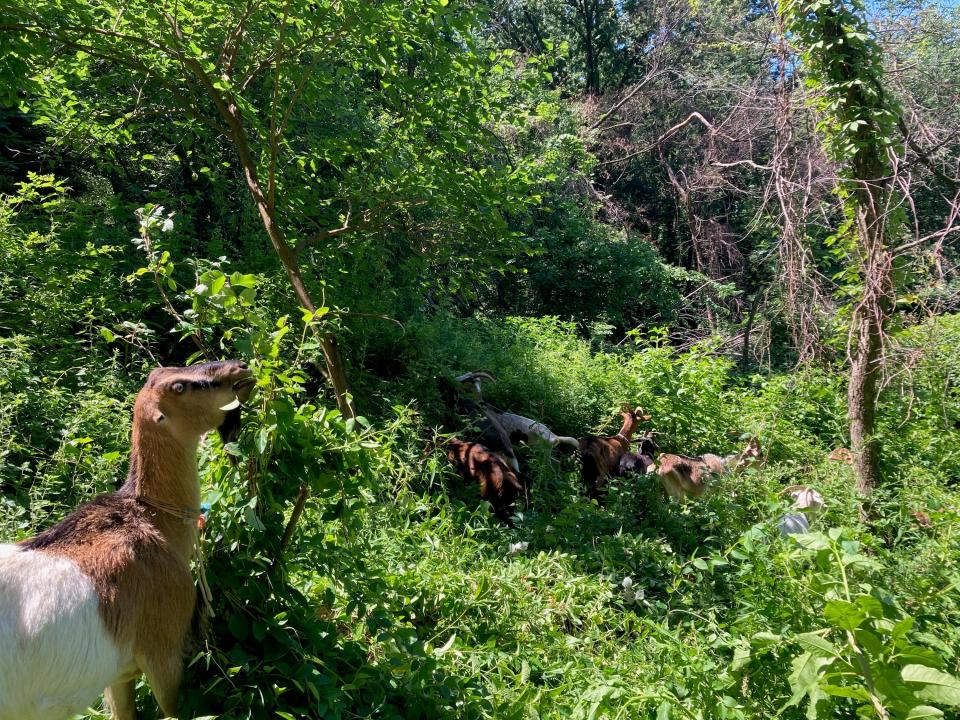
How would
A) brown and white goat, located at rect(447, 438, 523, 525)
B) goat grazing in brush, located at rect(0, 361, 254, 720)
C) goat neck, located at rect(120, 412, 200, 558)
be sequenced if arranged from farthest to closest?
1. brown and white goat, located at rect(447, 438, 523, 525)
2. goat neck, located at rect(120, 412, 200, 558)
3. goat grazing in brush, located at rect(0, 361, 254, 720)

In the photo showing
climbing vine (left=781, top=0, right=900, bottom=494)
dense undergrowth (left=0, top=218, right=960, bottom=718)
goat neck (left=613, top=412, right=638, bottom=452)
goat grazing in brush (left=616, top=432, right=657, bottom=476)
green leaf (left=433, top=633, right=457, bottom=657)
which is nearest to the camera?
dense undergrowth (left=0, top=218, right=960, bottom=718)

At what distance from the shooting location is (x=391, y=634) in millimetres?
3088

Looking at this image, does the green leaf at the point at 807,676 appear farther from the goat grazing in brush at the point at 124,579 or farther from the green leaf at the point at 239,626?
the goat grazing in brush at the point at 124,579

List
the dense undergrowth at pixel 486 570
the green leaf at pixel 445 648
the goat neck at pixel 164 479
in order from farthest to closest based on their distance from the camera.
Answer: the green leaf at pixel 445 648, the dense undergrowth at pixel 486 570, the goat neck at pixel 164 479

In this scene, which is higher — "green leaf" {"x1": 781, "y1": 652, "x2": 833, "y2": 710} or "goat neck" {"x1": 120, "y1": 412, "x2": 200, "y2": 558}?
"goat neck" {"x1": 120, "y1": 412, "x2": 200, "y2": 558}

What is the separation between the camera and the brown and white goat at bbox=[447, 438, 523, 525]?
20.3 feet

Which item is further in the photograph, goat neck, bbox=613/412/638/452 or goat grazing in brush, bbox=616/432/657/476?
goat neck, bbox=613/412/638/452

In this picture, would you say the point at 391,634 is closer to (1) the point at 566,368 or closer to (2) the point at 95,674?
(2) the point at 95,674

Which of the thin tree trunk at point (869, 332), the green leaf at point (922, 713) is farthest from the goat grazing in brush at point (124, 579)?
the thin tree trunk at point (869, 332)

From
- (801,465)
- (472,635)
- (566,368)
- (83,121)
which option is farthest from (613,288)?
(472,635)

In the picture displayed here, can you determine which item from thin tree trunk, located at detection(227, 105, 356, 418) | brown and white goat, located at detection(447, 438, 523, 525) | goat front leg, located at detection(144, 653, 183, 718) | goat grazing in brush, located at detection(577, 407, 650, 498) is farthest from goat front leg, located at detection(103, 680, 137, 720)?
goat grazing in brush, located at detection(577, 407, 650, 498)

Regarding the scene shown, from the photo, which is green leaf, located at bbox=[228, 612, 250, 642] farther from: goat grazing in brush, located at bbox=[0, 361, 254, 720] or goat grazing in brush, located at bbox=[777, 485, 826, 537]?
goat grazing in brush, located at bbox=[777, 485, 826, 537]

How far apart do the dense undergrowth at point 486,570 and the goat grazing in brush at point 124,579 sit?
171mm

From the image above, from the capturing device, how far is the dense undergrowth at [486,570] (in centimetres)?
275
